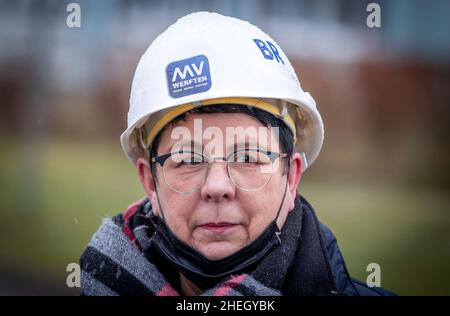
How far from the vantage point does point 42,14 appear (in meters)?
5.95

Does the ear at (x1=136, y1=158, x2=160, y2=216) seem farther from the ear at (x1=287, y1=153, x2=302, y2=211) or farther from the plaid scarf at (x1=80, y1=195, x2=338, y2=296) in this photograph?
the ear at (x1=287, y1=153, x2=302, y2=211)

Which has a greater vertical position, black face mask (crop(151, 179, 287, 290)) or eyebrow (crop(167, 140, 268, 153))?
eyebrow (crop(167, 140, 268, 153))

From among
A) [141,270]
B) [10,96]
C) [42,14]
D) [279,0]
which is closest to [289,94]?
[141,270]

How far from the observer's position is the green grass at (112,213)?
561cm

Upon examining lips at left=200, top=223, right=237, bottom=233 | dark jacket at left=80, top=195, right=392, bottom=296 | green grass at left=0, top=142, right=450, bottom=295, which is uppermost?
lips at left=200, top=223, right=237, bottom=233

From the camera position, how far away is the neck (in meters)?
2.54

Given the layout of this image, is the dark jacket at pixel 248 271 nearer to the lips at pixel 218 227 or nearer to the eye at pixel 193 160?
the lips at pixel 218 227

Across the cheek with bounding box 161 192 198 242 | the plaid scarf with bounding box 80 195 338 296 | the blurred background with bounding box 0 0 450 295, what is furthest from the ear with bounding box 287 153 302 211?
the blurred background with bounding box 0 0 450 295

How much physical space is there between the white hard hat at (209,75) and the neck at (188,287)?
0.61 metres

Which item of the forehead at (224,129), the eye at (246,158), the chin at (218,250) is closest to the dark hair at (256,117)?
the forehead at (224,129)

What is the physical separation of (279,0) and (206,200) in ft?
11.6

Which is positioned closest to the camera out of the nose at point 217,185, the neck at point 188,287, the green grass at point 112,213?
the nose at point 217,185

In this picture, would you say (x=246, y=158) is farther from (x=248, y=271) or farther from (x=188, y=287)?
(x=188, y=287)

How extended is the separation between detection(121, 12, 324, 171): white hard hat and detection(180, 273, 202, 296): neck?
61 centimetres
